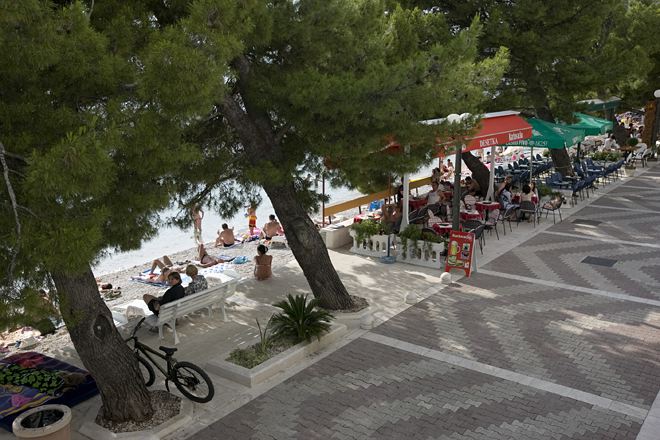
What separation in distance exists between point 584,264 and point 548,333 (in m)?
4.10

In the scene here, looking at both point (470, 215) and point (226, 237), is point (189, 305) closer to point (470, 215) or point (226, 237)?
point (226, 237)

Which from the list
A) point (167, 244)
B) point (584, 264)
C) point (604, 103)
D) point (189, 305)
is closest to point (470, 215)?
point (584, 264)

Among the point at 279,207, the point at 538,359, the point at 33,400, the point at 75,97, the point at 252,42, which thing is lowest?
the point at 538,359

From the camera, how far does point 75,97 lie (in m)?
5.66

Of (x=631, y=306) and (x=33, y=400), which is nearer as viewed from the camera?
(x=33, y=400)

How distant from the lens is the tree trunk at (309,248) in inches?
371

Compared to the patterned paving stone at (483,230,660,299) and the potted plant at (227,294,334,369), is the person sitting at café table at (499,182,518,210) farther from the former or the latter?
the potted plant at (227,294,334,369)


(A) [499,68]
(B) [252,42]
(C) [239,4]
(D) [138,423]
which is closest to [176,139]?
(C) [239,4]

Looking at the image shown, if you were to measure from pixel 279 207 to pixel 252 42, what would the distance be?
2753 mm

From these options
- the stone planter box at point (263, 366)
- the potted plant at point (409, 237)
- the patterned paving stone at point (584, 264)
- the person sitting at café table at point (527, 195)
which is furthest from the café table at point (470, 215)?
the stone planter box at point (263, 366)

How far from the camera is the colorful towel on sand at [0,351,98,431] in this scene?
6.70 metres

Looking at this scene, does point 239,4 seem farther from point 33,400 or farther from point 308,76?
point 33,400

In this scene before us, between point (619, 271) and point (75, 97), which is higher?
point (75, 97)

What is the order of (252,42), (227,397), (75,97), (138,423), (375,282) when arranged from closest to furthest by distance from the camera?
(75,97)
(138,423)
(227,397)
(252,42)
(375,282)
